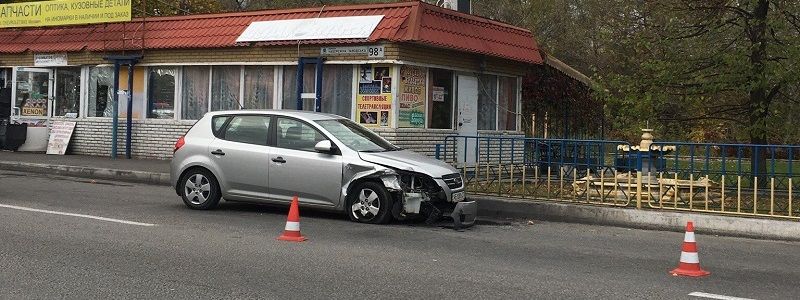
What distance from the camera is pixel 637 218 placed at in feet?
37.2

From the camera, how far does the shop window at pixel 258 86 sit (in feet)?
59.6

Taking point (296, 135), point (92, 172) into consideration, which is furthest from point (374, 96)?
point (92, 172)

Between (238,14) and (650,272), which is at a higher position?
(238,14)

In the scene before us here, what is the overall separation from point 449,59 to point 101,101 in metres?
8.92

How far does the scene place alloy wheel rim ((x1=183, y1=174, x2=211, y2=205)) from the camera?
11.4m

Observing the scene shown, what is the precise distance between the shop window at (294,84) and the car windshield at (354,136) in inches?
233

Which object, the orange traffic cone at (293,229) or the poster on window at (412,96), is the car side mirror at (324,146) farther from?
the poster on window at (412,96)

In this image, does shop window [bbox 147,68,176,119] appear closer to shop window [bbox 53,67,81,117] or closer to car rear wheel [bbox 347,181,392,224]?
shop window [bbox 53,67,81,117]

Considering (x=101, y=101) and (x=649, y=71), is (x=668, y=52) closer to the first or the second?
(x=649, y=71)

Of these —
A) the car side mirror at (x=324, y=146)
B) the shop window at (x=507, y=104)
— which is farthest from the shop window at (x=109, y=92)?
the car side mirror at (x=324, y=146)

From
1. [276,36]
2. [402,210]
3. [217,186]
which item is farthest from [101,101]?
[402,210]

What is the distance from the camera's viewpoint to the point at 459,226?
34.5 feet

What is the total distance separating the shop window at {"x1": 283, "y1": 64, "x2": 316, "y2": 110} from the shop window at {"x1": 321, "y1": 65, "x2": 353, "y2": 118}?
0.25m

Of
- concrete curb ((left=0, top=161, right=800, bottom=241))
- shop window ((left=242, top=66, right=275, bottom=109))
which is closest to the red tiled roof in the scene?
shop window ((left=242, top=66, right=275, bottom=109))
